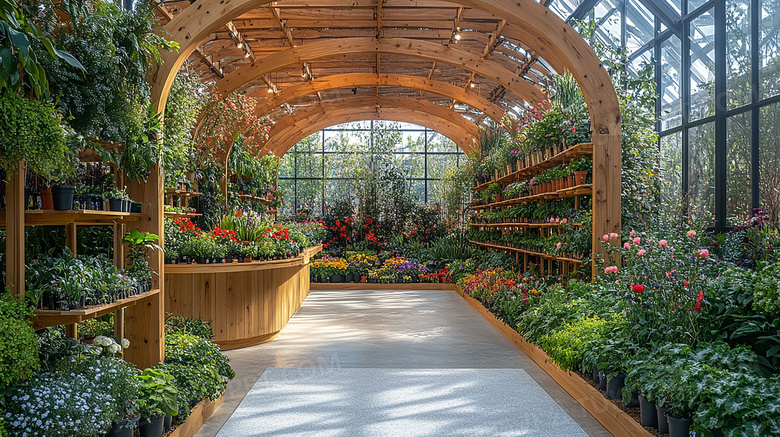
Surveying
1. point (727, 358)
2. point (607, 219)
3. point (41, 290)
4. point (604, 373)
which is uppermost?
point (607, 219)

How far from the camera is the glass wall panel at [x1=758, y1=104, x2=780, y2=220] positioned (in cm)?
540

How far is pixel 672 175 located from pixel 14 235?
7047 millimetres

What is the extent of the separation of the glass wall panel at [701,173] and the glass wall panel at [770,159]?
0.77 metres

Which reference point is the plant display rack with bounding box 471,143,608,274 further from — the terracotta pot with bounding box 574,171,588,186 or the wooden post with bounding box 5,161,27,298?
the wooden post with bounding box 5,161,27,298

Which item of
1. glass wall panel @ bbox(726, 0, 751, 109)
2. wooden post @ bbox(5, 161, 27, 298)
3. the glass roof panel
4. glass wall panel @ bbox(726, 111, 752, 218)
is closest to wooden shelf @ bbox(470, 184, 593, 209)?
glass wall panel @ bbox(726, 111, 752, 218)

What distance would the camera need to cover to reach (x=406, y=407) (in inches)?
164

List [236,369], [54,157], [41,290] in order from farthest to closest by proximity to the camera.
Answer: [236,369] < [41,290] < [54,157]

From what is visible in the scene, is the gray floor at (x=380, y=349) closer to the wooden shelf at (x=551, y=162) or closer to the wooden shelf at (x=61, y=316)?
the wooden shelf at (x=61, y=316)

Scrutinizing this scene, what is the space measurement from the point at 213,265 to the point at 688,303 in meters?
4.33

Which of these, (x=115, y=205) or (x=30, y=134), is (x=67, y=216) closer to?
(x=115, y=205)

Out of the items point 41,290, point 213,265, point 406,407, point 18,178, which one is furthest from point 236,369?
point 18,178

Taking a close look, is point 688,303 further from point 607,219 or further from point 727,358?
point 607,219

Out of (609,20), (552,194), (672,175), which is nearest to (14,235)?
(552,194)

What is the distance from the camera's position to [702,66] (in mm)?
6691
